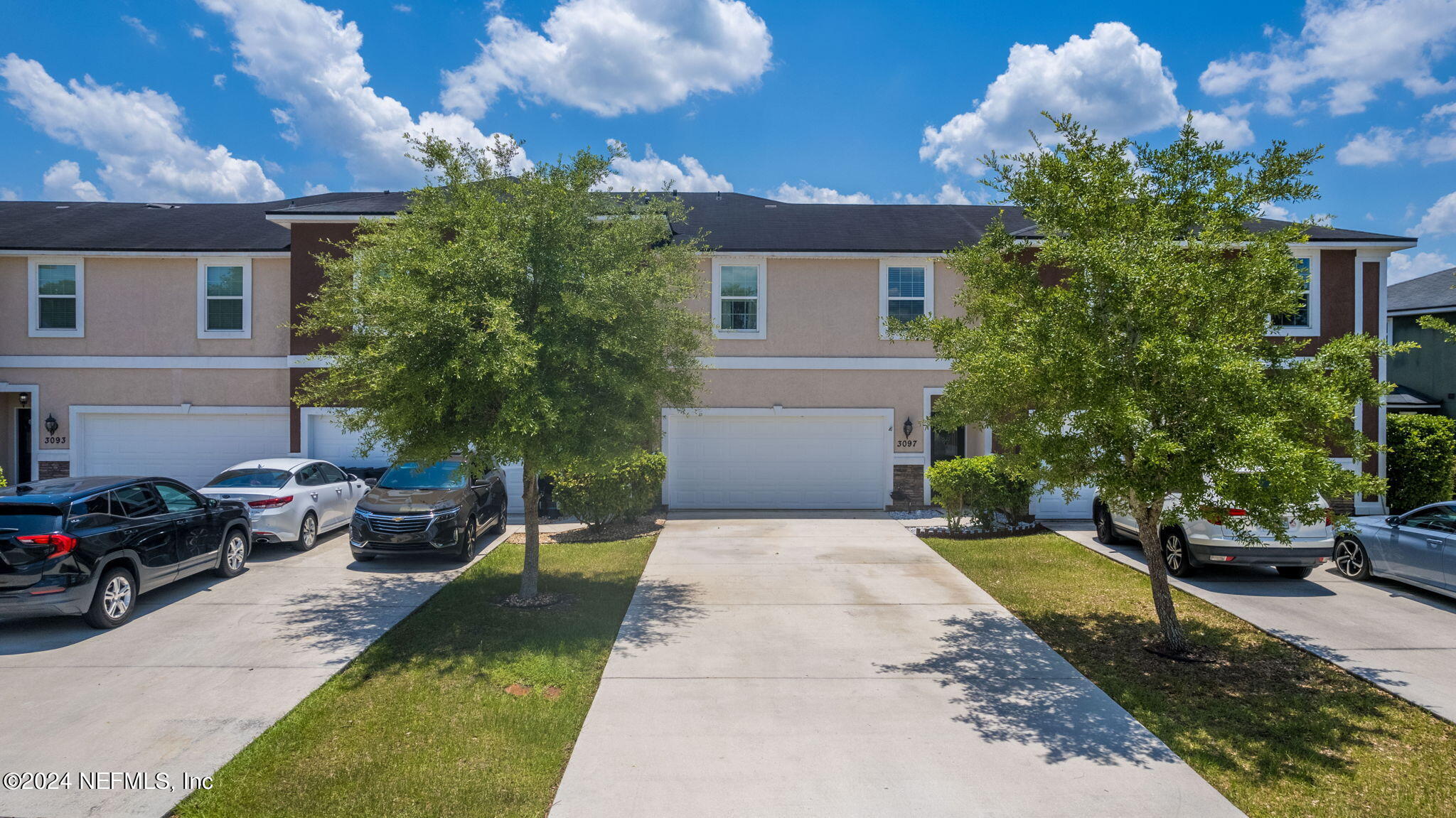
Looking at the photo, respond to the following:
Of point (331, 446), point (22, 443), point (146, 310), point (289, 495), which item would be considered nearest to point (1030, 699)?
point (289, 495)

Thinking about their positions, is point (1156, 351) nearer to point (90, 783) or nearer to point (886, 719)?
point (886, 719)

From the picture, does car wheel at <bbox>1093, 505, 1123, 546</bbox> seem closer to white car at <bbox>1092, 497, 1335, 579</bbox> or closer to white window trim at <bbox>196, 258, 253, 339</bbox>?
white car at <bbox>1092, 497, 1335, 579</bbox>

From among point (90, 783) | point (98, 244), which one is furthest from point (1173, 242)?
point (98, 244)

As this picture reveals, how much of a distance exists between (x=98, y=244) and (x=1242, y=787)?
2068 centimetres

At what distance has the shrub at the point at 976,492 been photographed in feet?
44.4

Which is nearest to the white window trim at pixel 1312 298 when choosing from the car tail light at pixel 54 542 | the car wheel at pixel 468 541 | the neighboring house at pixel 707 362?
the neighboring house at pixel 707 362

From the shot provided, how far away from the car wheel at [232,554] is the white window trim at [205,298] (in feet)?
24.0

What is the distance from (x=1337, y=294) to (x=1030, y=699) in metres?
14.7

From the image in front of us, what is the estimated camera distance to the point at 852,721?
590cm

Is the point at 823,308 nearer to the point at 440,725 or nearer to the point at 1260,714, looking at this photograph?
the point at 1260,714

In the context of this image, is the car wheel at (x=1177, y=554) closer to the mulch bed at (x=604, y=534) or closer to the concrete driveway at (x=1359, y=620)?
the concrete driveway at (x=1359, y=620)

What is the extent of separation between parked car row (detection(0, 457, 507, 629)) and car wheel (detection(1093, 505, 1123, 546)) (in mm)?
10288

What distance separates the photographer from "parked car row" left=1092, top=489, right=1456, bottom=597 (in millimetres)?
9242

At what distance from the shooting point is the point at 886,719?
5.93m
